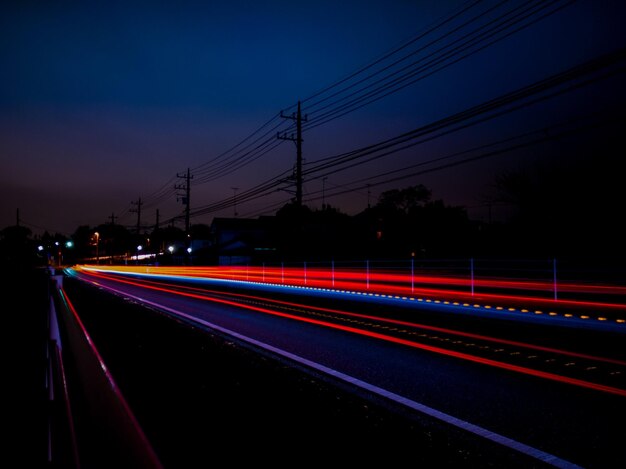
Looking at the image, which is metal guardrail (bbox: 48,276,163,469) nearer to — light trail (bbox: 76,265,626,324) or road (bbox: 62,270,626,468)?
road (bbox: 62,270,626,468)

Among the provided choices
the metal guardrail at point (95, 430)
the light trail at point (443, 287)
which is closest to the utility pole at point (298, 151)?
the light trail at point (443, 287)

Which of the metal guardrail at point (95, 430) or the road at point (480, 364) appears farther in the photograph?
the road at point (480, 364)

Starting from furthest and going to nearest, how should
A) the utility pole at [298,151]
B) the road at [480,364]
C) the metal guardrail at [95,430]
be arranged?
the utility pole at [298,151], the road at [480,364], the metal guardrail at [95,430]

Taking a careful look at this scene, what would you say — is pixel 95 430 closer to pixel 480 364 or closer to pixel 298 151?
pixel 480 364

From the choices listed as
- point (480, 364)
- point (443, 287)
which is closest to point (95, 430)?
point (480, 364)

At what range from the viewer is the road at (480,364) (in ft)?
14.1

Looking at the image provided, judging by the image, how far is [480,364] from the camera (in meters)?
7.05

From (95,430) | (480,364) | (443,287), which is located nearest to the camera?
(95,430)

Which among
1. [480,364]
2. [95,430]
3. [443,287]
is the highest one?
[95,430]

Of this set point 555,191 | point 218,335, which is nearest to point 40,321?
point 218,335

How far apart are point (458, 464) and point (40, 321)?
12982 millimetres

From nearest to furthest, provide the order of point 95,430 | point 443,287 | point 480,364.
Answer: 1. point 95,430
2. point 480,364
3. point 443,287

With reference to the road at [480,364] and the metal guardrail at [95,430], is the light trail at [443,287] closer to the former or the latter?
the road at [480,364]

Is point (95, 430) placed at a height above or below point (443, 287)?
above
